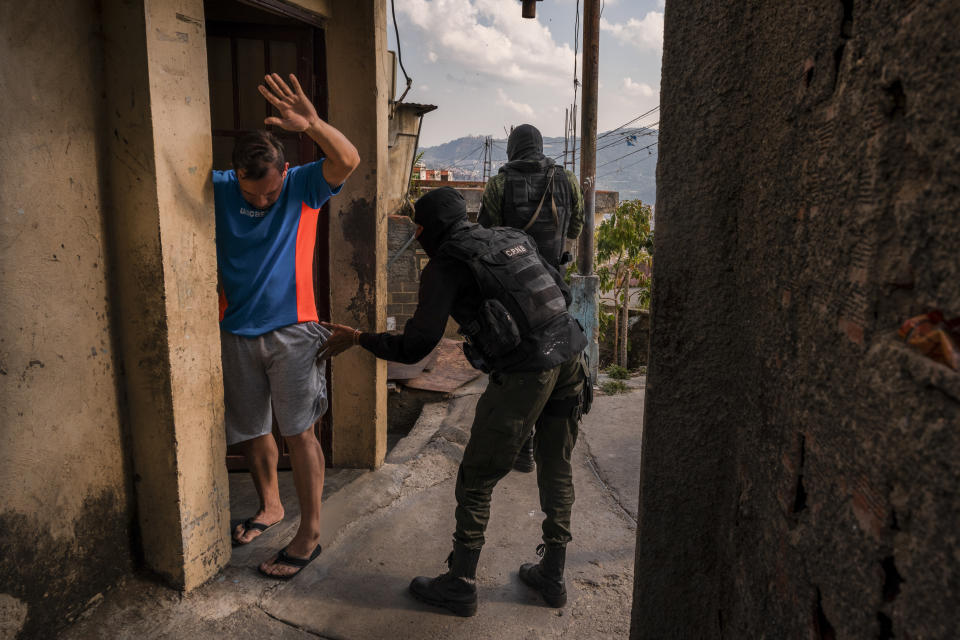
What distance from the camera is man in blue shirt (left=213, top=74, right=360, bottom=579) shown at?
8.96ft

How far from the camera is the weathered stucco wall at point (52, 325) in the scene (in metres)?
2.12

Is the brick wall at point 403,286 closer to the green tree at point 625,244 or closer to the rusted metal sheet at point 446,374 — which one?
the rusted metal sheet at point 446,374

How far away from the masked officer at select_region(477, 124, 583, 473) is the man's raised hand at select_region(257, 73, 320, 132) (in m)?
1.89

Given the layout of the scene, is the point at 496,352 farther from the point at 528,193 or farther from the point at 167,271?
the point at 528,193

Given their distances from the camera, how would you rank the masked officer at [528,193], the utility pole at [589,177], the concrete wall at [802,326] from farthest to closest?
the utility pole at [589,177], the masked officer at [528,193], the concrete wall at [802,326]

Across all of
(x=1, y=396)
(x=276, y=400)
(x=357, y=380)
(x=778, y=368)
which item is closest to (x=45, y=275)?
(x=1, y=396)

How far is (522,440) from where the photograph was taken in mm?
2652

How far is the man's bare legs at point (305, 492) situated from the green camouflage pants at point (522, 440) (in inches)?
27.4

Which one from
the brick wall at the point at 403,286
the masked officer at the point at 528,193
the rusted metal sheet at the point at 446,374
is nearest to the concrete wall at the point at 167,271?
the masked officer at the point at 528,193

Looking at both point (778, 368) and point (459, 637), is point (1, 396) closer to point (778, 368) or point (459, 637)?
point (459, 637)

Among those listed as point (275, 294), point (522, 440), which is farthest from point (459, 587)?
point (275, 294)

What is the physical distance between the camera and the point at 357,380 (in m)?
3.84

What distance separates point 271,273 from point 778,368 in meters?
2.11

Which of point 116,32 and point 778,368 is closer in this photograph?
point 778,368
